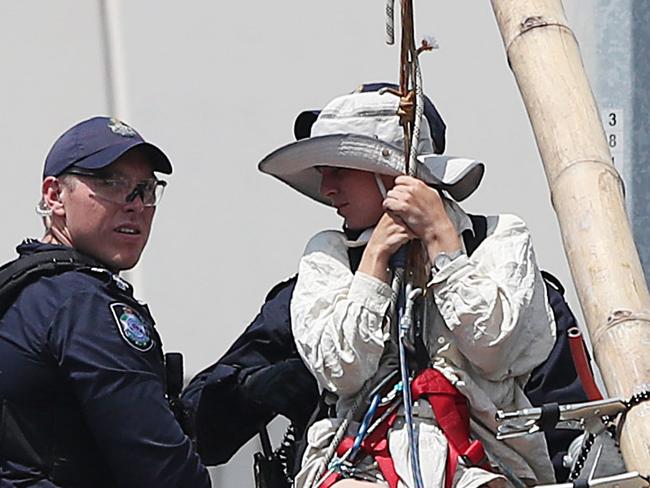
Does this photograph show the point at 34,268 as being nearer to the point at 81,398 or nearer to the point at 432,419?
the point at 81,398

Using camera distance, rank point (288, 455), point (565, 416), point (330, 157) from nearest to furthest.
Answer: point (565, 416) → point (330, 157) → point (288, 455)

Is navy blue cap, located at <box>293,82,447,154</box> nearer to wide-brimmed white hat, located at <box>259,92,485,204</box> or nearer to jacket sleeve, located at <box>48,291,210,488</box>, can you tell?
wide-brimmed white hat, located at <box>259,92,485,204</box>

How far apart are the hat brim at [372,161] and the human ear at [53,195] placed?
1.33 feet

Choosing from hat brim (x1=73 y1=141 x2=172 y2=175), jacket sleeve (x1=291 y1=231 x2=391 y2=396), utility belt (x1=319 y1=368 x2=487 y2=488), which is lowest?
utility belt (x1=319 y1=368 x2=487 y2=488)

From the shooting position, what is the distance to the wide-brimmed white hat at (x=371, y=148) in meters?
2.40

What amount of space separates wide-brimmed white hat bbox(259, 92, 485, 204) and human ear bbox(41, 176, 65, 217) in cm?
41

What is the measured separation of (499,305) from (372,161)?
1.14 feet

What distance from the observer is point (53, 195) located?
2635mm

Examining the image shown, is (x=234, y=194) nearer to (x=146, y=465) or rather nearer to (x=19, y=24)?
(x=19, y=24)

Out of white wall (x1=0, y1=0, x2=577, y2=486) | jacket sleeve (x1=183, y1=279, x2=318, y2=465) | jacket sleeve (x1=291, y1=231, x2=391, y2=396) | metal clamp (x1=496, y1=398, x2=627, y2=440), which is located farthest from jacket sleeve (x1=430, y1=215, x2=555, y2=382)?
white wall (x1=0, y1=0, x2=577, y2=486)

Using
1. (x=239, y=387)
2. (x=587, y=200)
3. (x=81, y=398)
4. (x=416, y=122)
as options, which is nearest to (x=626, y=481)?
(x=587, y=200)

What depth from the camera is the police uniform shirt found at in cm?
241

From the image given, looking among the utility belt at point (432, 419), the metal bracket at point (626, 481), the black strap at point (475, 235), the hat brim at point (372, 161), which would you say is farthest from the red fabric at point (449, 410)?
the metal bracket at point (626, 481)

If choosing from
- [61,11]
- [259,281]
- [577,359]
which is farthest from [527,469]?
[61,11]
